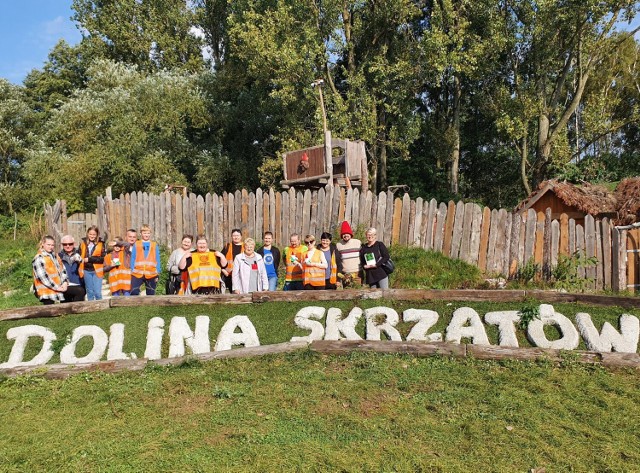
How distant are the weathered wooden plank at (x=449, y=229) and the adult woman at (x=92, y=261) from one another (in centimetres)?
675

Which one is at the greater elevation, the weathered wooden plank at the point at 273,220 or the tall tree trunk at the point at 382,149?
the tall tree trunk at the point at 382,149

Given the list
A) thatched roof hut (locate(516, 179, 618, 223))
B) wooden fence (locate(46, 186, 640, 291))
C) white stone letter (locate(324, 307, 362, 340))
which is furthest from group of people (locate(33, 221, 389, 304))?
thatched roof hut (locate(516, 179, 618, 223))

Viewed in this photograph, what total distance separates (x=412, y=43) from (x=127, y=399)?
2008 centimetres

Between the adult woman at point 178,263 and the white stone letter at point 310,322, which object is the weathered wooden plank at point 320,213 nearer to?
the adult woman at point 178,263

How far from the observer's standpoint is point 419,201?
38.2ft

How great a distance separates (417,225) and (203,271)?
501 cm

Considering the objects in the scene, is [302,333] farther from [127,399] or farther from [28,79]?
[28,79]

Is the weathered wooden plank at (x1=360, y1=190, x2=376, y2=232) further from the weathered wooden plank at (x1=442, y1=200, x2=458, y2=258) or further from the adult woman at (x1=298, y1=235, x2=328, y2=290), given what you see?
the adult woman at (x1=298, y1=235, x2=328, y2=290)

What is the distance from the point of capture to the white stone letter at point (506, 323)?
23.9 feet

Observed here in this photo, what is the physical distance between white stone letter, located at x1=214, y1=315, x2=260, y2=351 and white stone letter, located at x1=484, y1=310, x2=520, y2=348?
3.30 m

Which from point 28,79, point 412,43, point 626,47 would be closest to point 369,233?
point 412,43

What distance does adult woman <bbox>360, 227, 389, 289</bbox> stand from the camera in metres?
8.92

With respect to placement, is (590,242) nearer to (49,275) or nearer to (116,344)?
(116,344)

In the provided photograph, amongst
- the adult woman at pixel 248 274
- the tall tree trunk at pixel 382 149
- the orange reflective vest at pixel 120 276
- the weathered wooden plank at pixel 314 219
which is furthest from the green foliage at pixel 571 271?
the tall tree trunk at pixel 382 149
